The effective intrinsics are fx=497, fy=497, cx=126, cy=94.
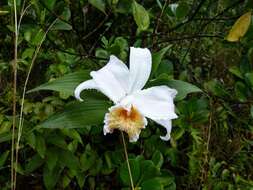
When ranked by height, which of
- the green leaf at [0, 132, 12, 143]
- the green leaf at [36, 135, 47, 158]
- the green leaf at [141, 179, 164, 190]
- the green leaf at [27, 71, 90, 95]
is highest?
the green leaf at [27, 71, 90, 95]

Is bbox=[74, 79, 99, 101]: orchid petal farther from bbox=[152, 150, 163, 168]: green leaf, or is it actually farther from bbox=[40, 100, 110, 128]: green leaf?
bbox=[152, 150, 163, 168]: green leaf

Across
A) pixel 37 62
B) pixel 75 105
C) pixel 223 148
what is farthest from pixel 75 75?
pixel 223 148

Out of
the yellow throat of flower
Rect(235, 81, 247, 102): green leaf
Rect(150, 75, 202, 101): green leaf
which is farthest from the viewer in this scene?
Rect(235, 81, 247, 102): green leaf

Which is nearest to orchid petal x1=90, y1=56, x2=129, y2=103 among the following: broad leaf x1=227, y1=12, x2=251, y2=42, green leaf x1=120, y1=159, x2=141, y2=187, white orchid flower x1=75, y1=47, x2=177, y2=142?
white orchid flower x1=75, y1=47, x2=177, y2=142

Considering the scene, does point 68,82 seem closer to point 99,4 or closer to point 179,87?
point 179,87

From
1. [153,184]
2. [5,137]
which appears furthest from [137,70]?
[5,137]

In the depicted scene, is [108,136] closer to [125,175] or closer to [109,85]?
[125,175]

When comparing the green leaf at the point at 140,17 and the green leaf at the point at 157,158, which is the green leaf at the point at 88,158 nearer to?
the green leaf at the point at 157,158
